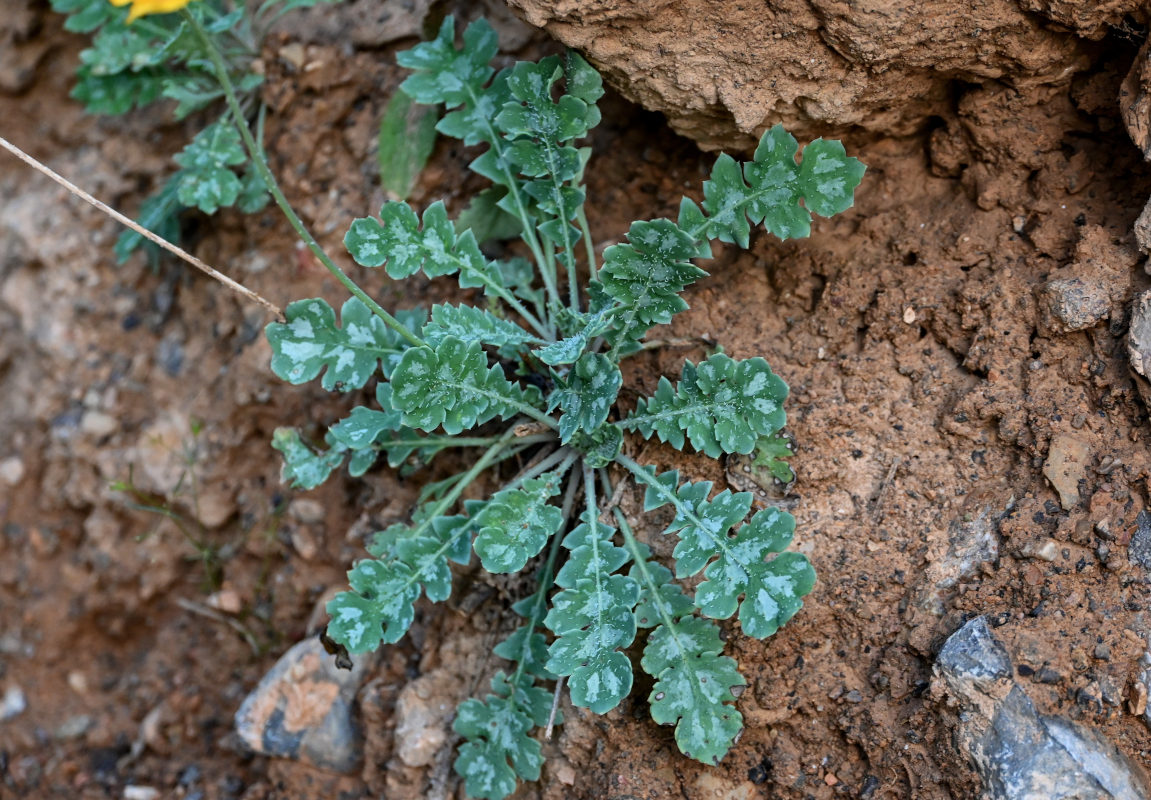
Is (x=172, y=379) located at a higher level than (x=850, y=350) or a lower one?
lower

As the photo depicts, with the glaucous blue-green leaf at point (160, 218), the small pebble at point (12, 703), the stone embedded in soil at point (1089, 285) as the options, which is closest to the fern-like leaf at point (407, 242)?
the glaucous blue-green leaf at point (160, 218)

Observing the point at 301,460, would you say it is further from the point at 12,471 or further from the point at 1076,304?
the point at 1076,304

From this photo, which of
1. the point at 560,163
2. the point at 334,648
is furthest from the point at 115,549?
the point at 560,163

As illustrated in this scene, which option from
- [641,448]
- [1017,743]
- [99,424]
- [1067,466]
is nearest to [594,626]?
[641,448]

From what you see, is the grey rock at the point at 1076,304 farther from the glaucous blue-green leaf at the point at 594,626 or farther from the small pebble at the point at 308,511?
the small pebble at the point at 308,511

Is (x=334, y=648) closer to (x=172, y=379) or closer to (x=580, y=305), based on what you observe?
(x=580, y=305)

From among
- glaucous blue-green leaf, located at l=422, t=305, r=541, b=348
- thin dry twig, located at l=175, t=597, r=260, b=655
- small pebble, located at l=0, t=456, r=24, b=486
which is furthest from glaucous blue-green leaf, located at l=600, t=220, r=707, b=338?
small pebble, located at l=0, t=456, r=24, b=486
